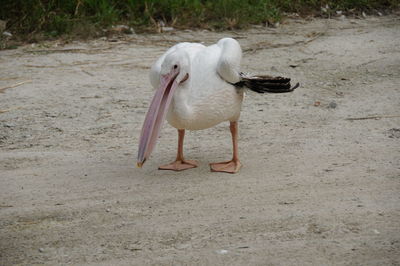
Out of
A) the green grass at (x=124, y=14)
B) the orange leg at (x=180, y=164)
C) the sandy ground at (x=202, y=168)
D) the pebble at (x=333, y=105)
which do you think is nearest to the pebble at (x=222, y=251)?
the sandy ground at (x=202, y=168)

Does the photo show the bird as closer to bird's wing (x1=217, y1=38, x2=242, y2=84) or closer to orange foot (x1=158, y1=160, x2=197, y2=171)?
bird's wing (x1=217, y1=38, x2=242, y2=84)

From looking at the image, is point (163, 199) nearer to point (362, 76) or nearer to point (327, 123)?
point (327, 123)

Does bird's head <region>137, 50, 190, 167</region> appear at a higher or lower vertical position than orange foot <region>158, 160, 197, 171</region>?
higher

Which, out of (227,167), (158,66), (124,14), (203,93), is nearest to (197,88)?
(203,93)

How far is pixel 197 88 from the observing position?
165 inches

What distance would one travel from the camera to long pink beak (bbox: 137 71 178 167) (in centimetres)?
396

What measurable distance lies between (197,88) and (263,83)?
49 cm

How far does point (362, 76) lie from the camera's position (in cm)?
654

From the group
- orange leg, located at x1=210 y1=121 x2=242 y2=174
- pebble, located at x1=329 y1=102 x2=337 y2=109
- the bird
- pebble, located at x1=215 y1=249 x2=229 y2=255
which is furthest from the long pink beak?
pebble, located at x1=329 y1=102 x2=337 y2=109

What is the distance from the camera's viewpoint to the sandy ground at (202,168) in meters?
3.40

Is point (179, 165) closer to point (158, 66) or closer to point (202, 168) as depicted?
point (202, 168)

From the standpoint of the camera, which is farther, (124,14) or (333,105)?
(124,14)

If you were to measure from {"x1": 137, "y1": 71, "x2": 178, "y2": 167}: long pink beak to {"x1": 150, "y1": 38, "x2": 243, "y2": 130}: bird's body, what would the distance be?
0.19ft

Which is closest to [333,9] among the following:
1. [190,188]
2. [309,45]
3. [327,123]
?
[309,45]
